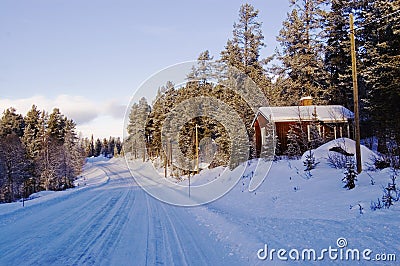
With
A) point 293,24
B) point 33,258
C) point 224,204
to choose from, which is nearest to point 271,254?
point 33,258

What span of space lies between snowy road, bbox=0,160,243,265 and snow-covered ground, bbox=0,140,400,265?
0.02 m

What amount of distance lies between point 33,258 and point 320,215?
6.38 metres

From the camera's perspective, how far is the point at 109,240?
802 centimetres

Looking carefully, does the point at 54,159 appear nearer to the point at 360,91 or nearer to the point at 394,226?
the point at 360,91

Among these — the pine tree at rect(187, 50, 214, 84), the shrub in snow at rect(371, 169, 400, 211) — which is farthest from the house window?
the shrub in snow at rect(371, 169, 400, 211)

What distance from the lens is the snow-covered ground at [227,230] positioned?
6.24 meters

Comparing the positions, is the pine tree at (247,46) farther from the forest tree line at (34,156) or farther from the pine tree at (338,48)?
the forest tree line at (34,156)

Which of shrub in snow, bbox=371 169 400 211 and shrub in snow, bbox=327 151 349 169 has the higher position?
shrub in snow, bbox=327 151 349 169

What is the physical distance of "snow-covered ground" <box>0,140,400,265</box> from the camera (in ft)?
20.5

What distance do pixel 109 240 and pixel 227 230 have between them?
9.47ft

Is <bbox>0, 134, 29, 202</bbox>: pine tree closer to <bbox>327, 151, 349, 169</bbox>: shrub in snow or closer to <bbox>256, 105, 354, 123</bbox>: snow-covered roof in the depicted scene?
<bbox>256, 105, 354, 123</bbox>: snow-covered roof

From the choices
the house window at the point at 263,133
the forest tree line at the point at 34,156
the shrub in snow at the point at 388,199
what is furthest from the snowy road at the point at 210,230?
the forest tree line at the point at 34,156

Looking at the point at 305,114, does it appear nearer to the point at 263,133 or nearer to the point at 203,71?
the point at 263,133

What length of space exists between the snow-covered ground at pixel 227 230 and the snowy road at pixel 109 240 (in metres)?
0.02
